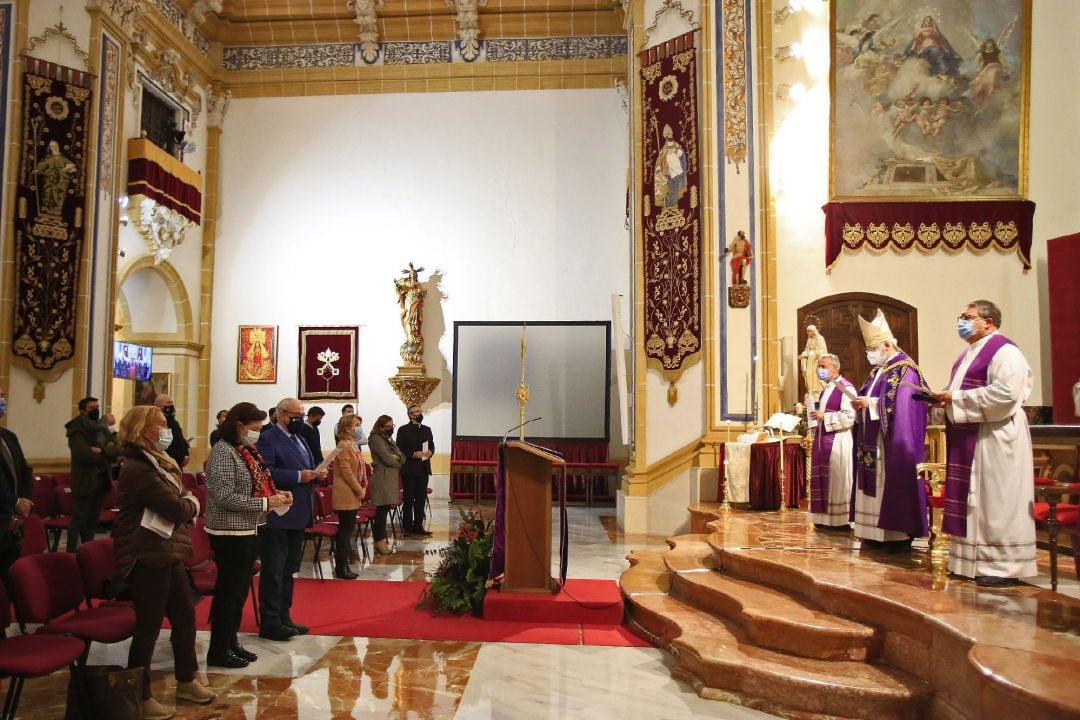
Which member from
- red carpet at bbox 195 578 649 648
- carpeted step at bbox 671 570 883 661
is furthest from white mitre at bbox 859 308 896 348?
red carpet at bbox 195 578 649 648

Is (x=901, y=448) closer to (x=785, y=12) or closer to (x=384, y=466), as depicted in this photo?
(x=384, y=466)

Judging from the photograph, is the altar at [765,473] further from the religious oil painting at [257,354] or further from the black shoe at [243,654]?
the religious oil painting at [257,354]

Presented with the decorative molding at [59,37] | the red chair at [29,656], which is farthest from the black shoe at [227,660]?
the decorative molding at [59,37]

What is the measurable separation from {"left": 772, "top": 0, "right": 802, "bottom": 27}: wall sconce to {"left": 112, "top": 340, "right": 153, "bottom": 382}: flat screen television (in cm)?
1065

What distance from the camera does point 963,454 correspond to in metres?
4.55

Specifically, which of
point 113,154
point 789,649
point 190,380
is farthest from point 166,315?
point 789,649

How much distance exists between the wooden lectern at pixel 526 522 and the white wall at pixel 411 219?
25.9ft

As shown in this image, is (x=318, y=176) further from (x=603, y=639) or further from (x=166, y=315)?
(x=603, y=639)

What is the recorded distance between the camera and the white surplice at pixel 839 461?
6422 mm

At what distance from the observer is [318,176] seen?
14180 millimetres

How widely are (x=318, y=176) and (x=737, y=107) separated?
7727 millimetres

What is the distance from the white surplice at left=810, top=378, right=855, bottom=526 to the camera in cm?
642

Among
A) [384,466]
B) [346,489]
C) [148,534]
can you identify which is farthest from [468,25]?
[148,534]

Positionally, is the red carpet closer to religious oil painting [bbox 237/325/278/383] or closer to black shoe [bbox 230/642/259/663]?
black shoe [bbox 230/642/259/663]
